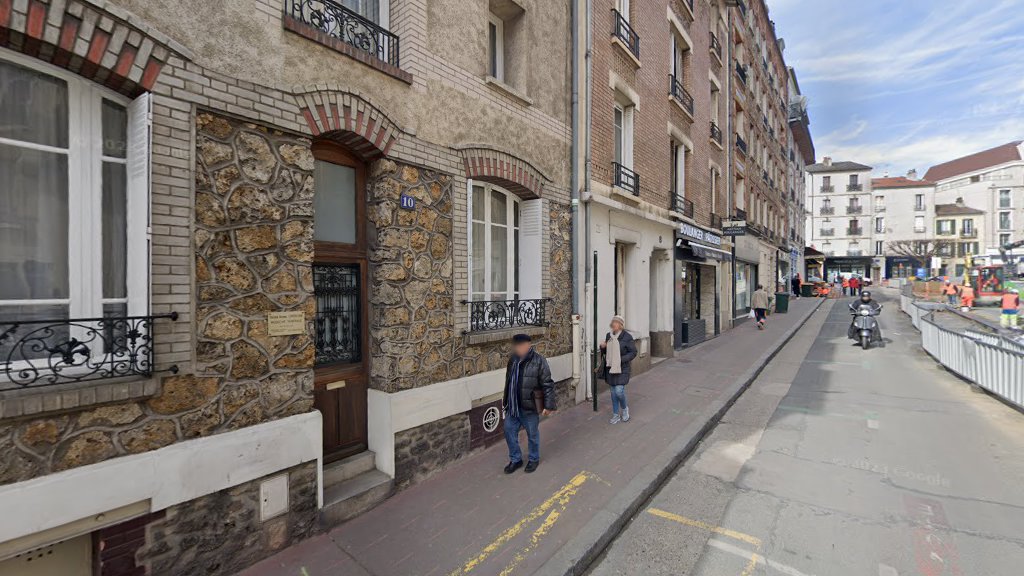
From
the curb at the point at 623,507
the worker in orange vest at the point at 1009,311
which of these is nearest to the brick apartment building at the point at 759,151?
the worker in orange vest at the point at 1009,311

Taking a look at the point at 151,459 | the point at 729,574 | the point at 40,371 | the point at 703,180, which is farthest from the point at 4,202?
the point at 703,180

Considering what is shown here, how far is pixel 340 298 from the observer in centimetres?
449

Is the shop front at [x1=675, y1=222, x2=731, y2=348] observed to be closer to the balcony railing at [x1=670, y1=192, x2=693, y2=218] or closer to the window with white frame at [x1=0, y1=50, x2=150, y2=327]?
the balcony railing at [x1=670, y1=192, x2=693, y2=218]

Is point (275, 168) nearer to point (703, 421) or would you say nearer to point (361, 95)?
point (361, 95)

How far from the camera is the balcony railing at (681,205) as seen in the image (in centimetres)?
1150

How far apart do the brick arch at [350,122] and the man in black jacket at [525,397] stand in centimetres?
259

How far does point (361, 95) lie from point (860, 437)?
7.77m

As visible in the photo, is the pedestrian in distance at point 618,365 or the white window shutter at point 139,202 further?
the pedestrian in distance at point 618,365

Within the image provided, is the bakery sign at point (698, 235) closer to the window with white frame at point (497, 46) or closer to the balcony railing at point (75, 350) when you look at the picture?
the window with white frame at point (497, 46)

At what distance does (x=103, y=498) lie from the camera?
275cm

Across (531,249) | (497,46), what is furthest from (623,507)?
(497,46)

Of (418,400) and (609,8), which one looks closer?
(418,400)

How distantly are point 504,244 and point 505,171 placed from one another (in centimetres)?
110

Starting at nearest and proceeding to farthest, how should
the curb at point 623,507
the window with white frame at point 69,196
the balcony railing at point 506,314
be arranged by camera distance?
the window with white frame at point 69,196
the curb at point 623,507
the balcony railing at point 506,314
